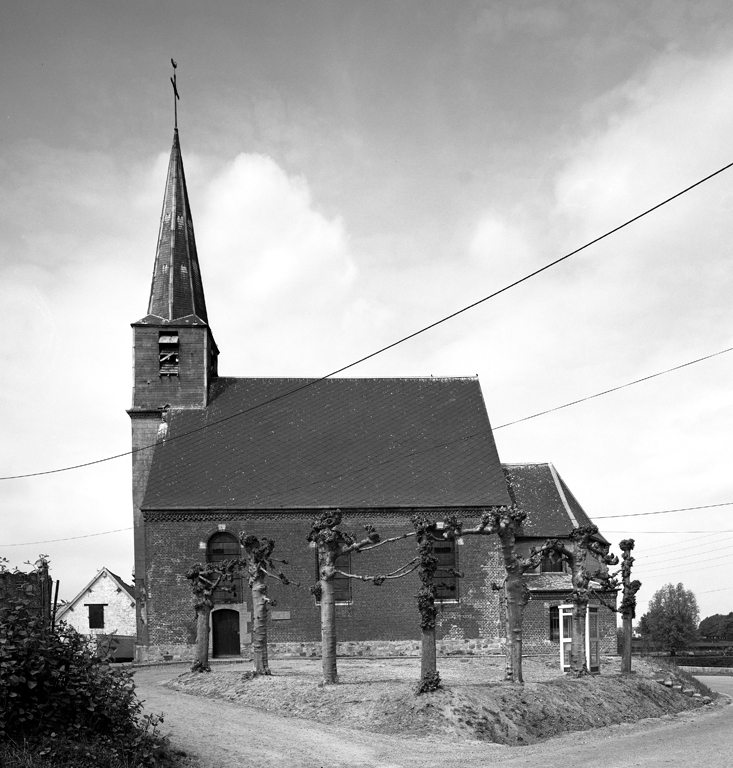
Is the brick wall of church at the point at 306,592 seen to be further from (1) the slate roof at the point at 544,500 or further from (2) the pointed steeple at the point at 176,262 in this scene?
(2) the pointed steeple at the point at 176,262

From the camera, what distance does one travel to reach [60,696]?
1169 centimetres

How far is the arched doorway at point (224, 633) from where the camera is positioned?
1296 inches

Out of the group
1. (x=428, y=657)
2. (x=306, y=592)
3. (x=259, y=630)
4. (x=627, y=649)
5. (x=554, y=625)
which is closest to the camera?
(x=428, y=657)

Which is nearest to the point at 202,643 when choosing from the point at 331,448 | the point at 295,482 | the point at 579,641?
the point at 579,641

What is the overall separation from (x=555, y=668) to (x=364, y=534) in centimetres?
1016

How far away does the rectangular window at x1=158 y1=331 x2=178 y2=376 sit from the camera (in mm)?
38375

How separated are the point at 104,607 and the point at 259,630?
29510 millimetres

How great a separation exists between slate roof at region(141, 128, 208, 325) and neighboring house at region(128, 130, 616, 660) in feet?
0.44

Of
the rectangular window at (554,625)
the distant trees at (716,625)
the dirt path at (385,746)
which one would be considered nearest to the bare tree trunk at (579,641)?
the dirt path at (385,746)

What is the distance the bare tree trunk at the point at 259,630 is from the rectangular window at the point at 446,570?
12040 mm

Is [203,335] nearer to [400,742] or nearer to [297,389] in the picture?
[297,389]

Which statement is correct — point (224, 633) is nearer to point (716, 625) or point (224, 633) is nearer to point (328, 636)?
point (328, 636)

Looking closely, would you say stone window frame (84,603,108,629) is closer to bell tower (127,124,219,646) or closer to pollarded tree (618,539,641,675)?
bell tower (127,124,219,646)

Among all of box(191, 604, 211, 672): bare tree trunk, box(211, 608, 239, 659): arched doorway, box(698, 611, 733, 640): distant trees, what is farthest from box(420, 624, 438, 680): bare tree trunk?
box(698, 611, 733, 640): distant trees
